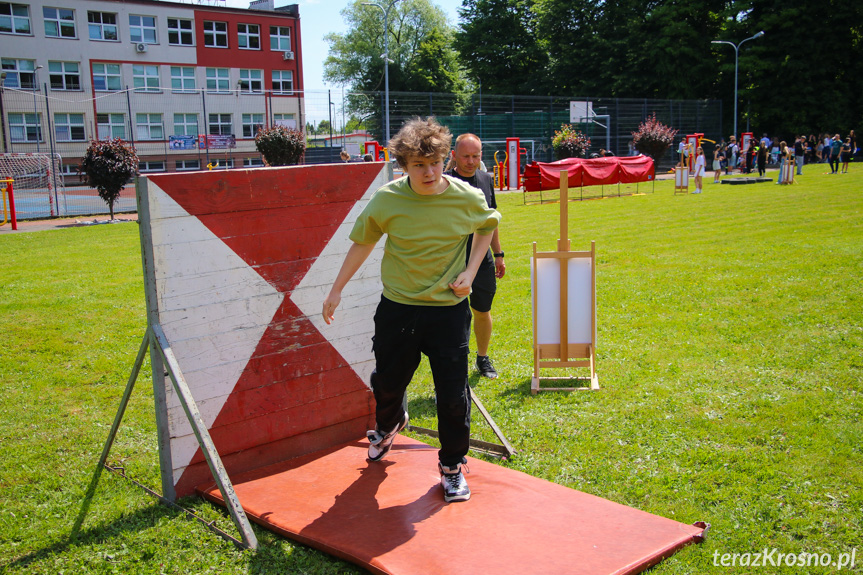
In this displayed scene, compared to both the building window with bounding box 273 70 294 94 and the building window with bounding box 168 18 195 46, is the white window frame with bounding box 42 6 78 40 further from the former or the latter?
the building window with bounding box 273 70 294 94

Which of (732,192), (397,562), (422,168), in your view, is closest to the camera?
(397,562)

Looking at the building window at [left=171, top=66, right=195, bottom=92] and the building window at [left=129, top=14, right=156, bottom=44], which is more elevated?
the building window at [left=129, top=14, right=156, bottom=44]

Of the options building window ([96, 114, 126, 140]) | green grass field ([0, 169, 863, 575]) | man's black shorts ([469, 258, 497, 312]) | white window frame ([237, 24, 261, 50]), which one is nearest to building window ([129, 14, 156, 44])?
white window frame ([237, 24, 261, 50])

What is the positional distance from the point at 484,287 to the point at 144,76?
160 feet

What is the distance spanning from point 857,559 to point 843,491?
26.8 inches

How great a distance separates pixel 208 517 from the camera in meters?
3.71

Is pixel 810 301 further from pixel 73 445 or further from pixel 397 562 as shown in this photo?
pixel 73 445

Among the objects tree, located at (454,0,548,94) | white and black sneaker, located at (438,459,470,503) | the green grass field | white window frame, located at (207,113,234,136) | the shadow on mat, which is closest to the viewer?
the shadow on mat

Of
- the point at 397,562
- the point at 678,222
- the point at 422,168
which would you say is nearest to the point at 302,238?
the point at 422,168

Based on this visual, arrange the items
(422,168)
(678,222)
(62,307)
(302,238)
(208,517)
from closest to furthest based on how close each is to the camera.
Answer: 1. (422,168)
2. (208,517)
3. (302,238)
4. (62,307)
5. (678,222)

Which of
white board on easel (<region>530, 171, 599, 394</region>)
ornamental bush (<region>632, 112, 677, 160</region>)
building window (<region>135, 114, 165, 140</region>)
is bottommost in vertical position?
white board on easel (<region>530, 171, 599, 394</region>)

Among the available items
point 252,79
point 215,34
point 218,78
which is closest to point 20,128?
point 218,78

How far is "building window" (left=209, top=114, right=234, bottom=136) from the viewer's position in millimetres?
35531

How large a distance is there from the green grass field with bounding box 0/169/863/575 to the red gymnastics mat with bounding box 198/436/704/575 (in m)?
0.14
